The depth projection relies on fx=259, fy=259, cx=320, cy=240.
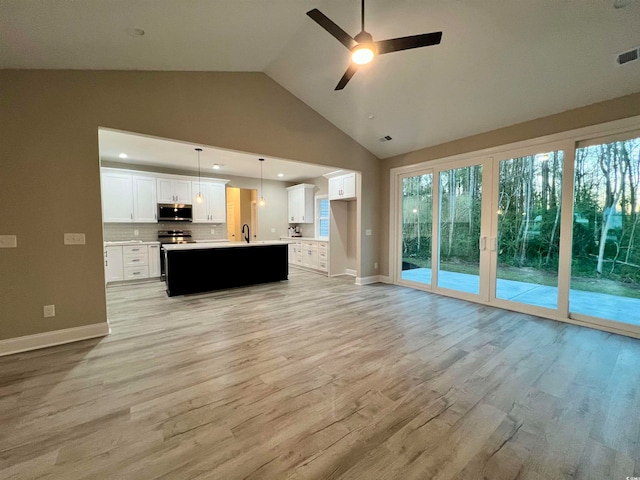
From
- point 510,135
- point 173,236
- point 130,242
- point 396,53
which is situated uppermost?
point 396,53

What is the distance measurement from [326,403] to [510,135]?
461 cm

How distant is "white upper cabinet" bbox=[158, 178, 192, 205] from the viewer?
666 cm

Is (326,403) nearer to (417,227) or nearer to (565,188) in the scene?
(565,188)

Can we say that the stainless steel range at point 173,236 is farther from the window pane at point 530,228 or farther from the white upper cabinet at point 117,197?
the window pane at point 530,228

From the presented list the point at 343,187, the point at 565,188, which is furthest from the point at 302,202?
the point at 565,188

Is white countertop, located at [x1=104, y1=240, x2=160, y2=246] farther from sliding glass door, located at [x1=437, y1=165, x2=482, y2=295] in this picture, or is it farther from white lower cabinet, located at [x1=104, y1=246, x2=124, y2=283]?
sliding glass door, located at [x1=437, y1=165, x2=482, y2=295]

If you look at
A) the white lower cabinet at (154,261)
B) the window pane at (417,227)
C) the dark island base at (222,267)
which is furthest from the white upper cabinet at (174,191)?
the window pane at (417,227)

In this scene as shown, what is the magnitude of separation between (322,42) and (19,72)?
333 cm

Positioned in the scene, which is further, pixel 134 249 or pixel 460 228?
pixel 134 249

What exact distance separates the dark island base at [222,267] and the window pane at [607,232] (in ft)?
17.1

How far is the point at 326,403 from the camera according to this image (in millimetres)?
1957

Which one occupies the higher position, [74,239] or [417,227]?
[417,227]

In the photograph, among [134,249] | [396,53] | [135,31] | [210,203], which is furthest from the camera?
[210,203]

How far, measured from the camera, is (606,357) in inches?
104
